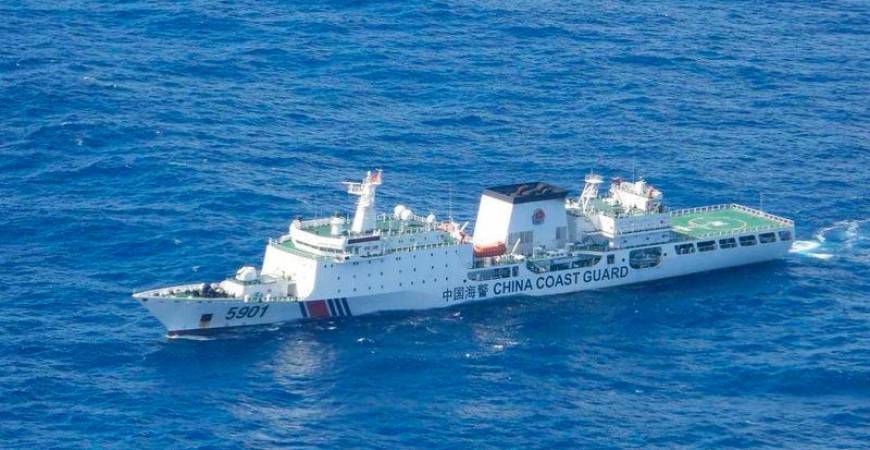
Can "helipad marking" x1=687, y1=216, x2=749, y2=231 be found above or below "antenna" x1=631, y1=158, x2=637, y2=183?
below

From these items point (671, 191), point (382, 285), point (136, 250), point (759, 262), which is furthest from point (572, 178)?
point (136, 250)

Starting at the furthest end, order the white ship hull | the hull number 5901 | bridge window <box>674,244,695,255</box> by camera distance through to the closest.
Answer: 1. bridge window <box>674,244,695,255</box>
2. the hull number 5901
3. the white ship hull

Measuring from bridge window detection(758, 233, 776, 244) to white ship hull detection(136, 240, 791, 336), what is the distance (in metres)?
0.49

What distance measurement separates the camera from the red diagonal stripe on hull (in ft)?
497

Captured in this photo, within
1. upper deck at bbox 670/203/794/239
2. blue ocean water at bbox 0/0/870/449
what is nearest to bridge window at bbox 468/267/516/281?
blue ocean water at bbox 0/0/870/449

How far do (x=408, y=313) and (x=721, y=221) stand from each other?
36312mm

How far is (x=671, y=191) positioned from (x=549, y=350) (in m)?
39.3

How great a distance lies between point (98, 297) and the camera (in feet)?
502

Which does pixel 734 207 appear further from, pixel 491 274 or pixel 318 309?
pixel 318 309

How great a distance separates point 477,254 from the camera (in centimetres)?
15925

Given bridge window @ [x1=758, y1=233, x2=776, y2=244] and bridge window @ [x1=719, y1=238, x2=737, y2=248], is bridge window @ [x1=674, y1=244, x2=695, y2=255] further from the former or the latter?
bridge window @ [x1=758, y1=233, x2=776, y2=244]

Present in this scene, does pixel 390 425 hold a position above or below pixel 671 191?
below

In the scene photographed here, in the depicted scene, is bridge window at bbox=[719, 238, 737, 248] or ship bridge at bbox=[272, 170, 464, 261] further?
bridge window at bbox=[719, 238, 737, 248]

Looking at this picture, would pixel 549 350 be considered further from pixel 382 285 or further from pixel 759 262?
pixel 759 262
